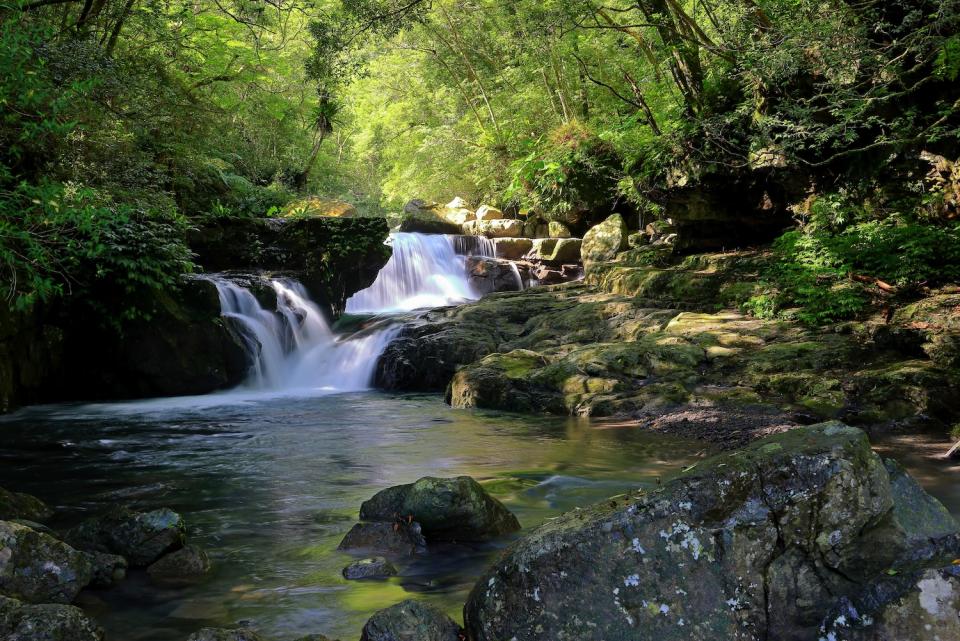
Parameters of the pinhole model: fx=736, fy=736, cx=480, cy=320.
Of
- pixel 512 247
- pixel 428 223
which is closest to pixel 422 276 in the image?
pixel 512 247

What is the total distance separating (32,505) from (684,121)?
44.0 ft

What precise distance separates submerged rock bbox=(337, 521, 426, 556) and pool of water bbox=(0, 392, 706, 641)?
151 millimetres

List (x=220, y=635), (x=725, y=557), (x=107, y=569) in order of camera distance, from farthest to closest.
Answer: (x=107, y=569) < (x=220, y=635) < (x=725, y=557)

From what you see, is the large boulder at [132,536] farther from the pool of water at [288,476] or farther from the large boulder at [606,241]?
the large boulder at [606,241]

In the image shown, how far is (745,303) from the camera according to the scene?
1288 centimetres

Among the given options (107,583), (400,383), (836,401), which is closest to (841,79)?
(836,401)

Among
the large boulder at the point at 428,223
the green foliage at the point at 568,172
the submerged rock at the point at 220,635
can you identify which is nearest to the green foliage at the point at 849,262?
the green foliage at the point at 568,172

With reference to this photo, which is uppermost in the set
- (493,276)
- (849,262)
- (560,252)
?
(560,252)

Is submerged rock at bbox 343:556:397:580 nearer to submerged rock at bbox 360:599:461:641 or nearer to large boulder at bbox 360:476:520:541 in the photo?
large boulder at bbox 360:476:520:541

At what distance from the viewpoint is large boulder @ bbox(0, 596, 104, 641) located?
3236mm

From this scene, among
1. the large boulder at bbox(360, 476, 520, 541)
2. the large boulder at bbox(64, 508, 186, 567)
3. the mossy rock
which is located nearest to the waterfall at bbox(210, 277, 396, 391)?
the mossy rock

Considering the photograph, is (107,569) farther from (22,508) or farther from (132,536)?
(22,508)

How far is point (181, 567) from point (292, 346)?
1144cm

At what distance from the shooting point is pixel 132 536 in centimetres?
477
